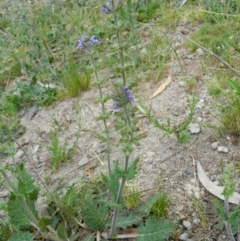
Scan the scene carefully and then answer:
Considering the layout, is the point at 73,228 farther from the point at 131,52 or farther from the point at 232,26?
the point at 232,26

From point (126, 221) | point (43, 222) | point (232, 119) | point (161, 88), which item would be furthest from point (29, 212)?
point (161, 88)

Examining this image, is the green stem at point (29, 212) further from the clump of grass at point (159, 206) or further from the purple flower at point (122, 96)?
the purple flower at point (122, 96)

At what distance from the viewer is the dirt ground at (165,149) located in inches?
79.3

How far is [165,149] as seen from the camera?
7.54 ft

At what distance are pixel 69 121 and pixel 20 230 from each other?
82cm

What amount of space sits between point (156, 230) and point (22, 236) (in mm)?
543

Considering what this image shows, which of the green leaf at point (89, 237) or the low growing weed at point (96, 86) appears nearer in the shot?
the low growing weed at point (96, 86)

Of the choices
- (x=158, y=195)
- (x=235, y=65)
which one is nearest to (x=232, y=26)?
(x=235, y=65)

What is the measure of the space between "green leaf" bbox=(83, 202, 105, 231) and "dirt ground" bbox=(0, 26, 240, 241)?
256 millimetres

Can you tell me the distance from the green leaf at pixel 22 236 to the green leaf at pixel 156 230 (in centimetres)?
44

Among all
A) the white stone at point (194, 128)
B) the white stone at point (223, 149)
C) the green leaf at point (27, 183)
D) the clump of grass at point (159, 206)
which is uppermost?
the green leaf at point (27, 183)

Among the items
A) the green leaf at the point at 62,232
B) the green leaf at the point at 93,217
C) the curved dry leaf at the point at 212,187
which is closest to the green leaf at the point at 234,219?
the curved dry leaf at the point at 212,187

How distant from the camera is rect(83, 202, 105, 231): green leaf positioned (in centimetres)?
192

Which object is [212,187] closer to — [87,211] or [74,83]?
[87,211]
